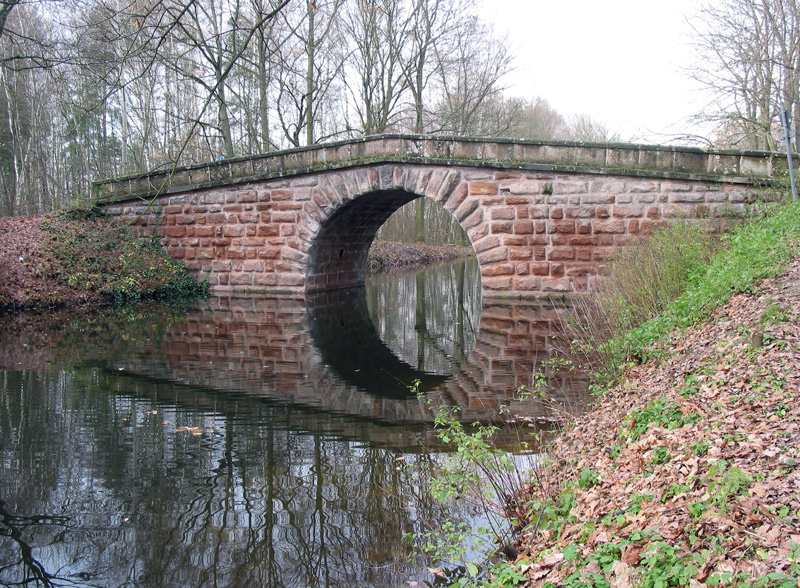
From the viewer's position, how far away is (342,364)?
7941 mm

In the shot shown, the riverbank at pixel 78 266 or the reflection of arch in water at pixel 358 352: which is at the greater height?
the riverbank at pixel 78 266

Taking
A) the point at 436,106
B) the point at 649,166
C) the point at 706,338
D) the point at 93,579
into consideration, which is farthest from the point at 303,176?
the point at 436,106

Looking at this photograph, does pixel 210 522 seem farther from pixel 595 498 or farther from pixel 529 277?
pixel 529 277

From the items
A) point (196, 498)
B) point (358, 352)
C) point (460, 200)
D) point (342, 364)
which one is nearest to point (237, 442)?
point (196, 498)

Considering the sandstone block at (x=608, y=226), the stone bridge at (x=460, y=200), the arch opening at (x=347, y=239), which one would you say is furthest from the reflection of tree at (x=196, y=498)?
the arch opening at (x=347, y=239)

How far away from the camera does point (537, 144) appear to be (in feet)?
39.9

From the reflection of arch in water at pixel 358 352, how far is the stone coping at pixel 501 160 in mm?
2941

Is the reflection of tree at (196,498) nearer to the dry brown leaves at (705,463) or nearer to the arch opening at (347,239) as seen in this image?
the dry brown leaves at (705,463)

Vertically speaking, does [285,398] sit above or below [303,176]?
below

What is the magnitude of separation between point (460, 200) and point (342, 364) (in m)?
5.71

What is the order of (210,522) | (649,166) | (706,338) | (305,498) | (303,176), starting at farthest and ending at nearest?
(303,176)
(649,166)
(706,338)
(305,498)
(210,522)

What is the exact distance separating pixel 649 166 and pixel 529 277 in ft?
9.23

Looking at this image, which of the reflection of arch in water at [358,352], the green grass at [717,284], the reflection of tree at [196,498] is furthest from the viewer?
the reflection of arch in water at [358,352]

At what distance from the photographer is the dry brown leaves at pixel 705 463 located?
241 cm
